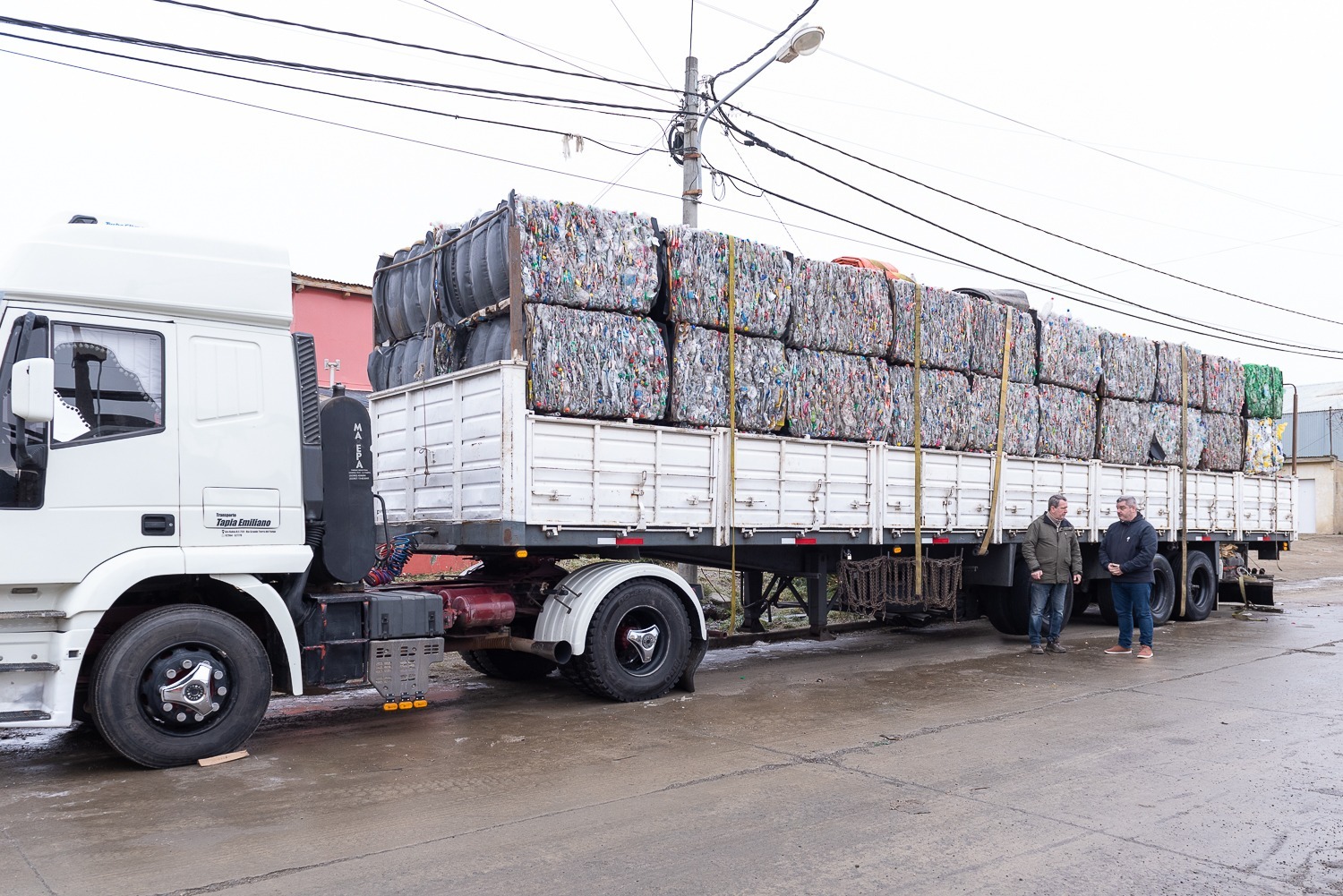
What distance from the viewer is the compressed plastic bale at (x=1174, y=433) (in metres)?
14.7

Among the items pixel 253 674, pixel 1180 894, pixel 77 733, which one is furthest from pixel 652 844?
pixel 77 733

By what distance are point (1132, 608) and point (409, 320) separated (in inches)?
328

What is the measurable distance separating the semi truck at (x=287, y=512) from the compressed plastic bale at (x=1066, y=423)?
3122mm

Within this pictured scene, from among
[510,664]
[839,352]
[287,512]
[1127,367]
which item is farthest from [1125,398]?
[287,512]

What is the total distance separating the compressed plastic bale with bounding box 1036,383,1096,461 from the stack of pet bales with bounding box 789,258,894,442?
3.01 meters

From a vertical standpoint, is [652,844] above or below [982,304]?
below

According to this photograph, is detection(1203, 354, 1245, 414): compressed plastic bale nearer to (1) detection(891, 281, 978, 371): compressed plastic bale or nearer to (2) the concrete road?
(1) detection(891, 281, 978, 371): compressed plastic bale

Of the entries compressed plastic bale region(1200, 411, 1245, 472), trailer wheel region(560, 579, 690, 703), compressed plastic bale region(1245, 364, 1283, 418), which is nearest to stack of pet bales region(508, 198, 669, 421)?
trailer wheel region(560, 579, 690, 703)

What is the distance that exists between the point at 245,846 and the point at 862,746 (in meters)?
3.86

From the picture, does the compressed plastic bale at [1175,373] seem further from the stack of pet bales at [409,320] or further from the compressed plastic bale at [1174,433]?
the stack of pet bales at [409,320]

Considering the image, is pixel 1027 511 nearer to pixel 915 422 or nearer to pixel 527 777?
pixel 915 422

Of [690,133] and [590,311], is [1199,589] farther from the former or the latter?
[590,311]

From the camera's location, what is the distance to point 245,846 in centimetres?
493

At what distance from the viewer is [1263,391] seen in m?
16.7
